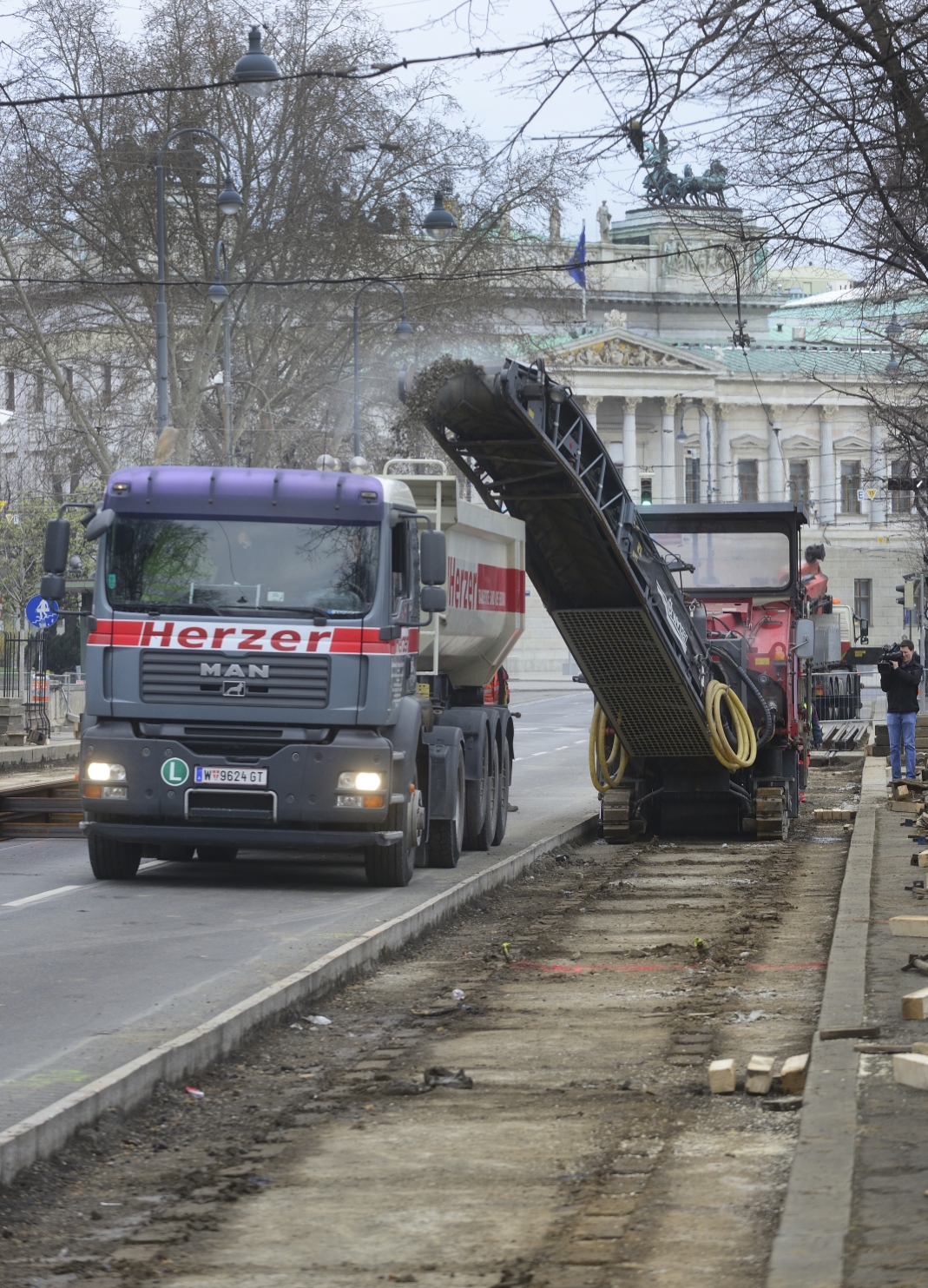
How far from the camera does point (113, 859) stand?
1455cm

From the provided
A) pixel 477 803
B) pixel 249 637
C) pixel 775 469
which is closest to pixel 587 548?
pixel 477 803

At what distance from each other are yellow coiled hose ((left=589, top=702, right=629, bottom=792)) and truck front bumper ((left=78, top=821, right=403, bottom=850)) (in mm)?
6021

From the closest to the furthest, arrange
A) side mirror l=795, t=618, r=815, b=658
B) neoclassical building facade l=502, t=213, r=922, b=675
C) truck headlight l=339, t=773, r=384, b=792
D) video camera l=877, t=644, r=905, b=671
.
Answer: truck headlight l=339, t=773, r=384, b=792
side mirror l=795, t=618, r=815, b=658
video camera l=877, t=644, r=905, b=671
neoclassical building facade l=502, t=213, r=922, b=675

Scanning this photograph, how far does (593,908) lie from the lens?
46.2 feet

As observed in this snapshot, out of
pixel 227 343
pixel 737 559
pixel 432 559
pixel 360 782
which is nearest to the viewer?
pixel 360 782

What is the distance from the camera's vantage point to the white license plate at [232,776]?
13672 mm

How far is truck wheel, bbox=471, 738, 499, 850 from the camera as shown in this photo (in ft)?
56.5

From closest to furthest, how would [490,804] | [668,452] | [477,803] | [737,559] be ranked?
1. [477,803]
2. [490,804]
3. [737,559]
4. [668,452]

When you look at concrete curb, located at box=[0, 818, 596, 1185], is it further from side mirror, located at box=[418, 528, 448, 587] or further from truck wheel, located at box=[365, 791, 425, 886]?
side mirror, located at box=[418, 528, 448, 587]

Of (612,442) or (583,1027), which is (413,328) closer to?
(583,1027)

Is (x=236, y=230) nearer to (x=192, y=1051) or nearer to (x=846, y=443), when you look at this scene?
(x=192, y=1051)

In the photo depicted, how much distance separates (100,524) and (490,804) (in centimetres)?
503

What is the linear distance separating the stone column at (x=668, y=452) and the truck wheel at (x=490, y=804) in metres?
96.9

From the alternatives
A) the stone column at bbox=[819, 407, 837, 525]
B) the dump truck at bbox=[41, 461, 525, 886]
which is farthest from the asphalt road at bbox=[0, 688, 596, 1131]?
the stone column at bbox=[819, 407, 837, 525]
